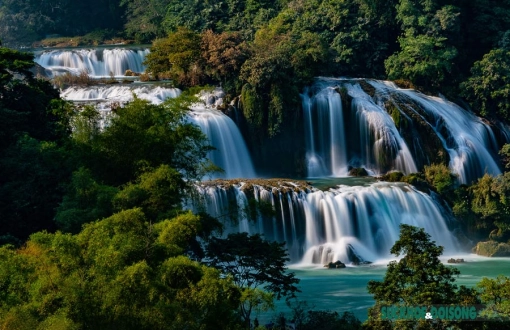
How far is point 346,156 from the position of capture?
109ft

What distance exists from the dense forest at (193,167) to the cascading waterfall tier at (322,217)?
1525 mm

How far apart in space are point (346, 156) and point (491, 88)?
8295 mm

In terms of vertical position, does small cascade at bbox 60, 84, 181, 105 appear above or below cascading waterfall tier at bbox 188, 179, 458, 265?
above

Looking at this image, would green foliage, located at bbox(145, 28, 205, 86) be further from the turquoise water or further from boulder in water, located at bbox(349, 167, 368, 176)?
the turquoise water

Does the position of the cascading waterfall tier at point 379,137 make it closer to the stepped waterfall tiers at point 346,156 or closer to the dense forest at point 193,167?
the stepped waterfall tiers at point 346,156

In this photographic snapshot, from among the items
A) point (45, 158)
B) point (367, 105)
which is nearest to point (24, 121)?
point (45, 158)

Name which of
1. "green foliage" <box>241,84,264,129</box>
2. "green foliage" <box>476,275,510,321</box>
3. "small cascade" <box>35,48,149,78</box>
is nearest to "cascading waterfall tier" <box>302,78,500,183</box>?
"green foliage" <box>241,84,264,129</box>

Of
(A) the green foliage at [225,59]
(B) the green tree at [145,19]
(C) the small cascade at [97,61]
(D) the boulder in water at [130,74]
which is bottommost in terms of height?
(A) the green foliage at [225,59]

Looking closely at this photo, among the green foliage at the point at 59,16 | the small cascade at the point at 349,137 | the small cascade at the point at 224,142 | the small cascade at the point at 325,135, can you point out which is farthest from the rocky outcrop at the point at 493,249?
the green foliage at the point at 59,16

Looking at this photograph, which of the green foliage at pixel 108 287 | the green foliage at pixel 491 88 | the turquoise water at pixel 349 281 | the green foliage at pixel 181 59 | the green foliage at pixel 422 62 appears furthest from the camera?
the green foliage at pixel 422 62

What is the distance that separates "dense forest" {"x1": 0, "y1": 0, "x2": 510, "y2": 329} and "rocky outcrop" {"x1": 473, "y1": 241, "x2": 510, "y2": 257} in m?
1.16

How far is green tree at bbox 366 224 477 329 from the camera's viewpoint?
1302 cm

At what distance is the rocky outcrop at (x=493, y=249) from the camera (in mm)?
27406

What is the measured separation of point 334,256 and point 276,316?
663 cm
